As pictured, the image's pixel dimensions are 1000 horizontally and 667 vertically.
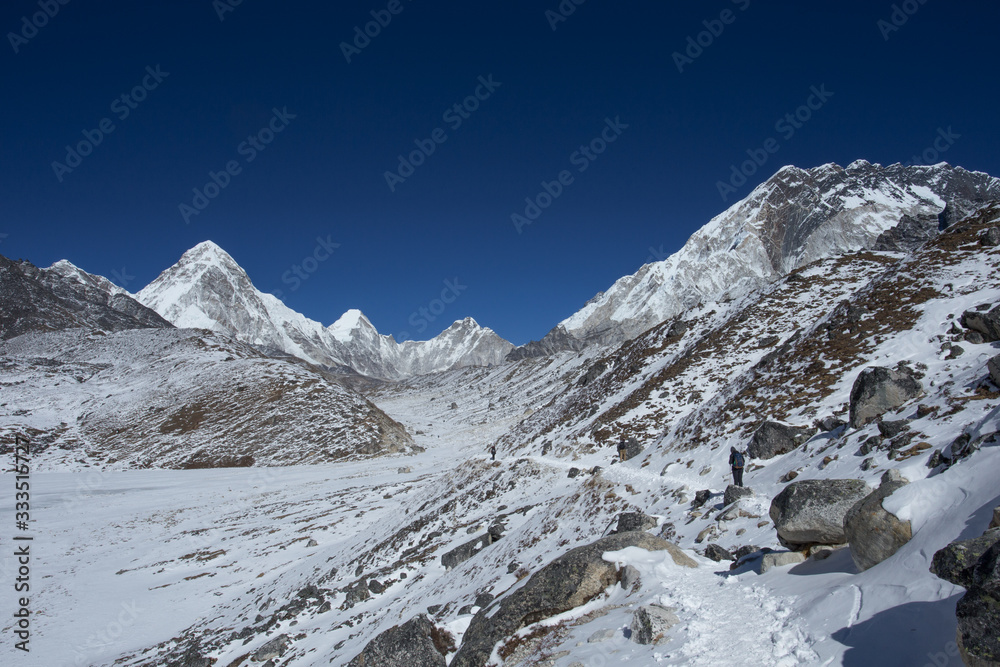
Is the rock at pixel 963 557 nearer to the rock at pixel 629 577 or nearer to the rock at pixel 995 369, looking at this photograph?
the rock at pixel 629 577

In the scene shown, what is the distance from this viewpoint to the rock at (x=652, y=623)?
7.31 meters

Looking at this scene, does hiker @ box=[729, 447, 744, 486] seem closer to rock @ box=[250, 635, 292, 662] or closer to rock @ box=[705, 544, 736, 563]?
→ rock @ box=[705, 544, 736, 563]

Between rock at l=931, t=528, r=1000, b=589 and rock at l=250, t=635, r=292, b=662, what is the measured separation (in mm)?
17786

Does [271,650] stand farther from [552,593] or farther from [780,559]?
[780,559]

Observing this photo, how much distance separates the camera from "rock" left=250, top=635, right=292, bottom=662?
1605 cm

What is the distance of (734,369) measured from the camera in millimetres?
31203

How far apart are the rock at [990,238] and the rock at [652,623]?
30.5 meters

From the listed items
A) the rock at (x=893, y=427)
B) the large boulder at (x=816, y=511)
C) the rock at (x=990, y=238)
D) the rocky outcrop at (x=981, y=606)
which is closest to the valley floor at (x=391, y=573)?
the large boulder at (x=816, y=511)

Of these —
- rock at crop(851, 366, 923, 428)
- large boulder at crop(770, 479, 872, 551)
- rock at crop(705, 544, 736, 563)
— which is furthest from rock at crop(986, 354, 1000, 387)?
rock at crop(705, 544, 736, 563)

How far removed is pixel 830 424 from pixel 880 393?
1.80m

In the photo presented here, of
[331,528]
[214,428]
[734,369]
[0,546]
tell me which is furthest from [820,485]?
[214,428]

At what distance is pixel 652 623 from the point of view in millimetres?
7422

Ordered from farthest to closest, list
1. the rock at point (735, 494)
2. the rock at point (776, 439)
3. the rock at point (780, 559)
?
the rock at point (776, 439) → the rock at point (735, 494) → the rock at point (780, 559)

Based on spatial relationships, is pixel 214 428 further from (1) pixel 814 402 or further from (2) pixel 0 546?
(1) pixel 814 402
